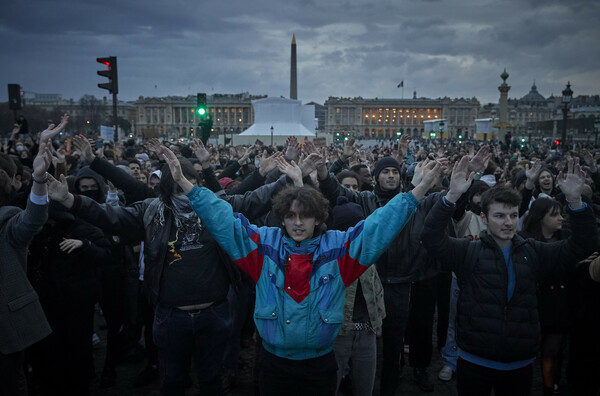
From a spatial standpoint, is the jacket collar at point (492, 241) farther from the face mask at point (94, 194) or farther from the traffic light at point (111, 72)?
the traffic light at point (111, 72)

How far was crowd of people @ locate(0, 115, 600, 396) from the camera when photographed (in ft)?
8.04

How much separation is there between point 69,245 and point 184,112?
128 m

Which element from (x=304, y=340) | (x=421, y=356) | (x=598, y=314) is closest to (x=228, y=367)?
(x=421, y=356)

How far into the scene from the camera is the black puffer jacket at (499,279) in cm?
272

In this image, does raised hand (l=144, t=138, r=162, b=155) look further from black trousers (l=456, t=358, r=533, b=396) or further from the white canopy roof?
the white canopy roof

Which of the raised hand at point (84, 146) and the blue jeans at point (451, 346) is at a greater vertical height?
the raised hand at point (84, 146)

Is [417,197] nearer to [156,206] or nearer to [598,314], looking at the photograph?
[156,206]

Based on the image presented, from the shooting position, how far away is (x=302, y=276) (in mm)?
2375

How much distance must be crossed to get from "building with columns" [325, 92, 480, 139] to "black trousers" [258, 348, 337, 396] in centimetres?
12645

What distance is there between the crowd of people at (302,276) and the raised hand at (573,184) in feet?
0.03

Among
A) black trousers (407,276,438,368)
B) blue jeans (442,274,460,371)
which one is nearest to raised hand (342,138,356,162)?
blue jeans (442,274,460,371)

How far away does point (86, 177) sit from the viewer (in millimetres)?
4301

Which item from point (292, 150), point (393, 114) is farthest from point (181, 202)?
point (393, 114)

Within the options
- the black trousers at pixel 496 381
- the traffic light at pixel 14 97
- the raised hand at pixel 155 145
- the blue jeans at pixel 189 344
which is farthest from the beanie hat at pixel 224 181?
the traffic light at pixel 14 97
